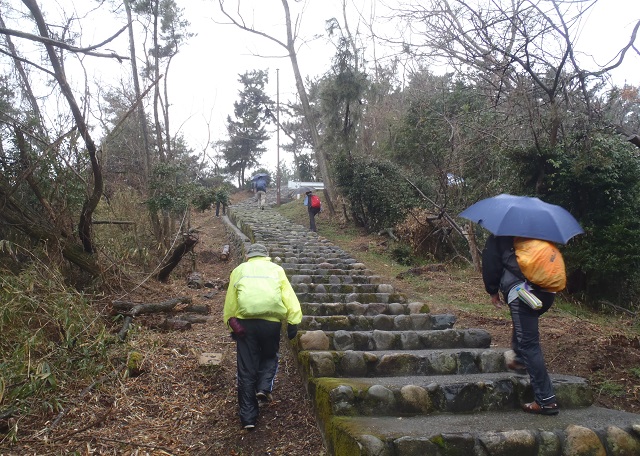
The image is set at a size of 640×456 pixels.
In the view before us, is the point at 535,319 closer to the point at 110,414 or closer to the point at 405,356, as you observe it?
the point at 405,356

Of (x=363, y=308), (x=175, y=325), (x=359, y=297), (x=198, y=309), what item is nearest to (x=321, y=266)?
(x=359, y=297)

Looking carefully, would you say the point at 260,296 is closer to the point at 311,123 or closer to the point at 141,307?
the point at 141,307

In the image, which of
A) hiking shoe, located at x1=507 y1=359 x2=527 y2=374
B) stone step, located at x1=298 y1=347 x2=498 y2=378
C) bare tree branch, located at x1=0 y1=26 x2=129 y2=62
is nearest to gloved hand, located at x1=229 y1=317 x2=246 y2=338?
stone step, located at x1=298 y1=347 x2=498 y2=378

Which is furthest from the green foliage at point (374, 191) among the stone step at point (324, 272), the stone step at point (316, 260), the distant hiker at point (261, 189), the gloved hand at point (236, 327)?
the distant hiker at point (261, 189)

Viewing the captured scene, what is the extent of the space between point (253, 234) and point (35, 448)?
890 cm

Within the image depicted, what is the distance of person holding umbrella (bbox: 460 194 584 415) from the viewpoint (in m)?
3.77

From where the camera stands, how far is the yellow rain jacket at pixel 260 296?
4242mm

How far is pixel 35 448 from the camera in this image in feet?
12.7

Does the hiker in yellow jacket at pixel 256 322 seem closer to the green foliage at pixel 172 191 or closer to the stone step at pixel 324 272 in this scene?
the stone step at pixel 324 272

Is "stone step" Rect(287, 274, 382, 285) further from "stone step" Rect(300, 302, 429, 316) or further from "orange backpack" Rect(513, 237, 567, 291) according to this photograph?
"orange backpack" Rect(513, 237, 567, 291)

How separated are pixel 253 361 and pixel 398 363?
1313 millimetres

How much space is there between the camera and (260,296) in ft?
14.0

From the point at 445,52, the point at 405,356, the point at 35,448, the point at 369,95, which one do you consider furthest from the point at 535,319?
the point at 369,95

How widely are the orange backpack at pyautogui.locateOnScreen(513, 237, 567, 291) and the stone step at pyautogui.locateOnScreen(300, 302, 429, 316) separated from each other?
2809 mm
